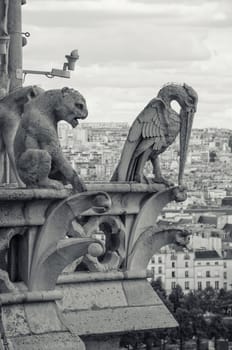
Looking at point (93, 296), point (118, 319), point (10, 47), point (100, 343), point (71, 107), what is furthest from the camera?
point (10, 47)

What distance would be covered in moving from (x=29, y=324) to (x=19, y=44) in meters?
8.16

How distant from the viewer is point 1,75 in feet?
74.2

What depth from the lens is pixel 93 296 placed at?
20.5 metres

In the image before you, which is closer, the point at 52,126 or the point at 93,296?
the point at 52,126

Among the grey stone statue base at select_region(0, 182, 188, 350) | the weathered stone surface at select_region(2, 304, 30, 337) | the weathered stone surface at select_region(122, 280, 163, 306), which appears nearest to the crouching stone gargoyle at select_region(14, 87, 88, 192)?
the grey stone statue base at select_region(0, 182, 188, 350)

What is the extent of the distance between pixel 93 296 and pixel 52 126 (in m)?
3.04

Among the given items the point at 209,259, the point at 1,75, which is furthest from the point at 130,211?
the point at 209,259

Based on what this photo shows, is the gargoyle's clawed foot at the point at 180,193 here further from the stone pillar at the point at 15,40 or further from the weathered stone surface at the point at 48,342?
the weathered stone surface at the point at 48,342

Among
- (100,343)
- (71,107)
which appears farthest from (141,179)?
(71,107)

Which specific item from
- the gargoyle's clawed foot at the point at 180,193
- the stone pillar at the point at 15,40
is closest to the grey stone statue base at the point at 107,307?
the gargoyle's clawed foot at the point at 180,193

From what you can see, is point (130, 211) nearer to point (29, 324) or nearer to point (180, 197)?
point (180, 197)

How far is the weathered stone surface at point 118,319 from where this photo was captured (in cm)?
1981

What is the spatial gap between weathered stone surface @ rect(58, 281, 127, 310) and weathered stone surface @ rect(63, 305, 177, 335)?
93 mm

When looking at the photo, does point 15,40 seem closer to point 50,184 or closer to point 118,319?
point 118,319
